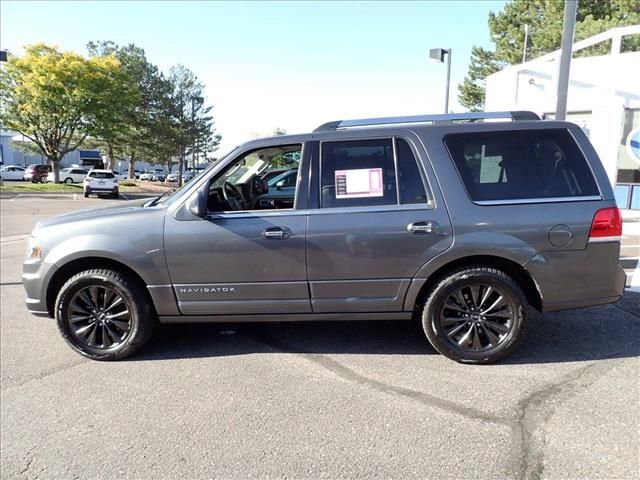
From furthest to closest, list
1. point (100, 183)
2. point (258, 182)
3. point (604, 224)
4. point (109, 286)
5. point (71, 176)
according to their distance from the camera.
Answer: point (71, 176), point (100, 183), point (258, 182), point (109, 286), point (604, 224)

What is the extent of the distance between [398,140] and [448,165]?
1.45 ft

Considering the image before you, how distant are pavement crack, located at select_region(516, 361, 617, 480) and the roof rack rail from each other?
2039 mm

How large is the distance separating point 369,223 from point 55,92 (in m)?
30.1

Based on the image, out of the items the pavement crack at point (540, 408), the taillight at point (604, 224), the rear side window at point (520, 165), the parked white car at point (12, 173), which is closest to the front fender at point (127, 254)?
the rear side window at point (520, 165)

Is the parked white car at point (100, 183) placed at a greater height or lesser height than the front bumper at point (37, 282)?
greater

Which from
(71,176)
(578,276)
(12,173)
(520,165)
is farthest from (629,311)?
(12,173)

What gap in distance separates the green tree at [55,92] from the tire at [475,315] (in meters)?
29.9

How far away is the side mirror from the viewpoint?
3539 mm

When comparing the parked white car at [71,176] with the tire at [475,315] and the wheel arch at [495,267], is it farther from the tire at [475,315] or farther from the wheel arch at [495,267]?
the tire at [475,315]

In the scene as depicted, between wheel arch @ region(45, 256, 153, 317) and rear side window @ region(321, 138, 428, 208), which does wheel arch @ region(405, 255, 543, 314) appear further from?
wheel arch @ region(45, 256, 153, 317)

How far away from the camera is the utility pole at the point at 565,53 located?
6.76m

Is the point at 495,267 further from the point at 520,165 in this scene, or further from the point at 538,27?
the point at 538,27

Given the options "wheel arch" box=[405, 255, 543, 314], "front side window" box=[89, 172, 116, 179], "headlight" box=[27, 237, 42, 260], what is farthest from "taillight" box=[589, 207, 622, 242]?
"front side window" box=[89, 172, 116, 179]

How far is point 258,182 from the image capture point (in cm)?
451
